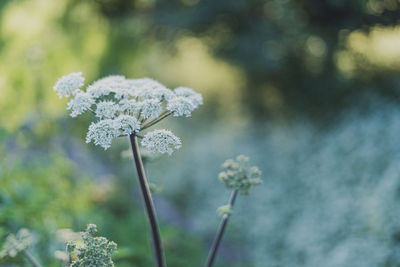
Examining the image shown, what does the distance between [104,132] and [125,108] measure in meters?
0.18

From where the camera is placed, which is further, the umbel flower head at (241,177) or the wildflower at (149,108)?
the umbel flower head at (241,177)

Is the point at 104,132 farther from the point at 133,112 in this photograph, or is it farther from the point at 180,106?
the point at 180,106

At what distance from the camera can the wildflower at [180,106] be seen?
5.17 feet

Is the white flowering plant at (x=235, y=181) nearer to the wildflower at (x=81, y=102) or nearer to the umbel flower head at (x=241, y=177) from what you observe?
the umbel flower head at (x=241, y=177)

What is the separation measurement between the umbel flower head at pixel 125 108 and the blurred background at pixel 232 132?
4.07ft

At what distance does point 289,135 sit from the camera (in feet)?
21.6

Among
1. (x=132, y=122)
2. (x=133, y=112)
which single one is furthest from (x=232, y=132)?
(x=132, y=122)

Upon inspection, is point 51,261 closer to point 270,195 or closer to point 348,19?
point 270,195

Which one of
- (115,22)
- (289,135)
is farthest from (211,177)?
(115,22)

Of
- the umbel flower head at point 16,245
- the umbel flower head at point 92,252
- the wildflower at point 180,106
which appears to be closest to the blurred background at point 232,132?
the umbel flower head at point 16,245

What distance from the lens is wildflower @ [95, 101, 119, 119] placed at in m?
1.54

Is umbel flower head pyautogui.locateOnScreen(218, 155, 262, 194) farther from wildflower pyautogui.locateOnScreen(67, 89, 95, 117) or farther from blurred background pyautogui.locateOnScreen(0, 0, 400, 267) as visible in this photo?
blurred background pyautogui.locateOnScreen(0, 0, 400, 267)

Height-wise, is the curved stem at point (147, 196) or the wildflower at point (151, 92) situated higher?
the wildflower at point (151, 92)

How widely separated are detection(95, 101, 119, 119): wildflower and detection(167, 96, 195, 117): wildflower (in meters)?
0.27
